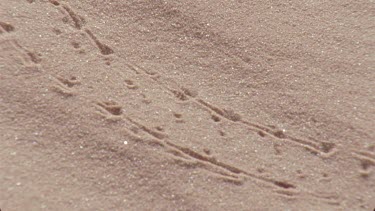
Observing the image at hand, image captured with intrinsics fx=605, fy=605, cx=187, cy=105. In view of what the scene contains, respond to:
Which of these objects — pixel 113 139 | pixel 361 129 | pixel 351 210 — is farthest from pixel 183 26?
pixel 351 210

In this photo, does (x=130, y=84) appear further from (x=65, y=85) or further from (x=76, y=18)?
(x=76, y=18)

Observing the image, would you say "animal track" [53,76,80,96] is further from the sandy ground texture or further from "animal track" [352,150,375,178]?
"animal track" [352,150,375,178]

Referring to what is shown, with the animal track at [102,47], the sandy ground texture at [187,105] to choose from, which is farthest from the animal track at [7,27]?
the animal track at [102,47]

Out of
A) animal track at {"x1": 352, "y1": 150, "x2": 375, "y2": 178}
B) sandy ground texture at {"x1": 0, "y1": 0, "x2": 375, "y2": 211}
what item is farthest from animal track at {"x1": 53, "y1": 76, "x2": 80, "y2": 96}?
animal track at {"x1": 352, "y1": 150, "x2": 375, "y2": 178}

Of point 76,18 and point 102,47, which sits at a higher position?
point 76,18

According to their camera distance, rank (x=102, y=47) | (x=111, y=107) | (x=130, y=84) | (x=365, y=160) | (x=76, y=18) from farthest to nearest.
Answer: (x=76, y=18) → (x=102, y=47) → (x=130, y=84) → (x=111, y=107) → (x=365, y=160)

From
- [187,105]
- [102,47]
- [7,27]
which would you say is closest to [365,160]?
[187,105]

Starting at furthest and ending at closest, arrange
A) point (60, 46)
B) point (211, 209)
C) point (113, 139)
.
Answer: point (60, 46) → point (113, 139) → point (211, 209)

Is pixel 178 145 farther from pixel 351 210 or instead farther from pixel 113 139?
pixel 351 210
